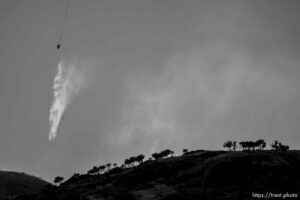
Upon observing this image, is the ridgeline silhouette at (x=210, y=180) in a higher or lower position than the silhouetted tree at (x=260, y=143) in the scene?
lower

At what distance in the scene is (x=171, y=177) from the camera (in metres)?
66.6

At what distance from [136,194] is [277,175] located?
28890 mm

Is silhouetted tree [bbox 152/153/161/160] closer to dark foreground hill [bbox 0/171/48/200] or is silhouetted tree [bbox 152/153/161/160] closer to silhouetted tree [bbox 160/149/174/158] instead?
silhouetted tree [bbox 160/149/174/158]

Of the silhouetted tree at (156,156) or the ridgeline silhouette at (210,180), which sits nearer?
the ridgeline silhouette at (210,180)

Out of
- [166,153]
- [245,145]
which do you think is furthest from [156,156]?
[245,145]

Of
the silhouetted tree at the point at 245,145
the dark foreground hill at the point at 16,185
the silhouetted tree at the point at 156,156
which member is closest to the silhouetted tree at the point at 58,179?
the dark foreground hill at the point at 16,185

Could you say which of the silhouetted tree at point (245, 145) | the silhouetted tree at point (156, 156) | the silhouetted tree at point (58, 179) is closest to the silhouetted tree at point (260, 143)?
the silhouetted tree at point (245, 145)

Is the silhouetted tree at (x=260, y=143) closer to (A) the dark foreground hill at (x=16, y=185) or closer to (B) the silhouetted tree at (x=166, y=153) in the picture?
(B) the silhouetted tree at (x=166, y=153)

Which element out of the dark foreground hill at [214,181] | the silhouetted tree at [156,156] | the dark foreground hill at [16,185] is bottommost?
the dark foreground hill at [214,181]

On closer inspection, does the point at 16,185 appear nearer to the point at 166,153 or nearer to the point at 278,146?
the point at 166,153

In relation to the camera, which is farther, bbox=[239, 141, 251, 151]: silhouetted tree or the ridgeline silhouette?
bbox=[239, 141, 251, 151]: silhouetted tree

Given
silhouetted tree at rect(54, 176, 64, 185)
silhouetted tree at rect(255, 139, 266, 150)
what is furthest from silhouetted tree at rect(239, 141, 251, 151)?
silhouetted tree at rect(54, 176, 64, 185)

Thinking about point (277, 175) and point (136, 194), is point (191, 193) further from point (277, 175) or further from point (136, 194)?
point (277, 175)

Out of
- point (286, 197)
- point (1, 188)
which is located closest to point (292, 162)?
point (286, 197)
